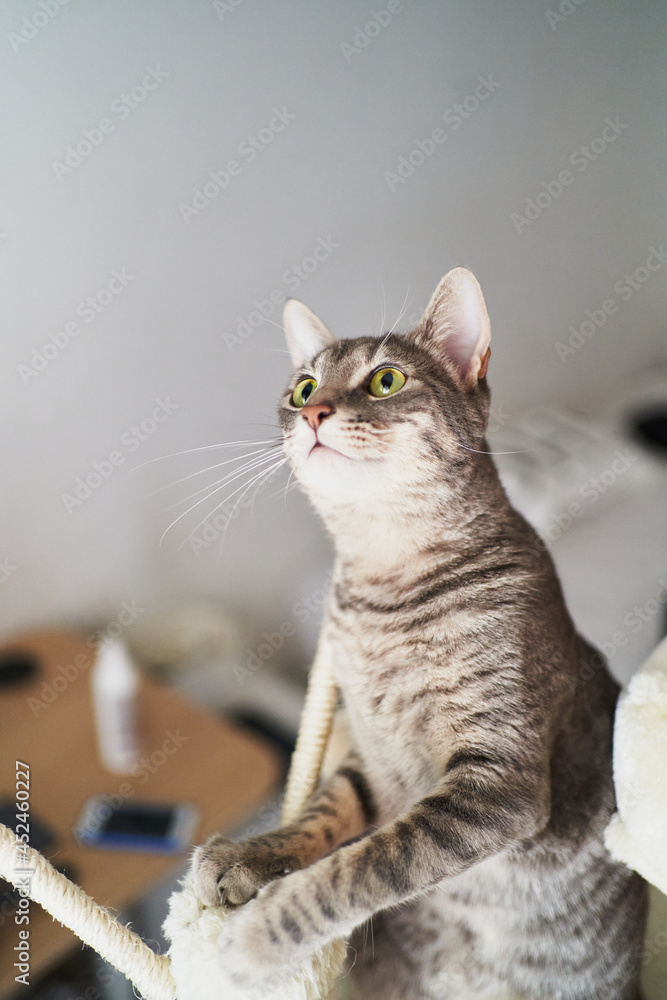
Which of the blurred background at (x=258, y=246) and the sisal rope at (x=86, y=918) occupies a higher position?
the blurred background at (x=258, y=246)

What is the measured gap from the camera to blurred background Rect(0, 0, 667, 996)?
148 cm

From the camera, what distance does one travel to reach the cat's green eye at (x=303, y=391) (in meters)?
0.86

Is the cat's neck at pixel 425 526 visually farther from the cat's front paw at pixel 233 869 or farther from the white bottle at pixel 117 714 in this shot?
the white bottle at pixel 117 714

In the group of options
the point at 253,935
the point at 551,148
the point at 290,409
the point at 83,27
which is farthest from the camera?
the point at 551,148

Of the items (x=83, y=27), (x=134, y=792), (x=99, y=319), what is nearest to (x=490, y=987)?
(x=134, y=792)

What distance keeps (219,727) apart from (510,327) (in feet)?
3.90

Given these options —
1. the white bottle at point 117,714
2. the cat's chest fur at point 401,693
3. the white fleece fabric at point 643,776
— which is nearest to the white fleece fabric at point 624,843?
the white fleece fabric at point 643,776

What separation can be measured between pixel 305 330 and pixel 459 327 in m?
0.24

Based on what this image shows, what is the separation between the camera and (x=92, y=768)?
4.83 feet

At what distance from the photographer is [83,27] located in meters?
1.33

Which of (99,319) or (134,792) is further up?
(99,319)

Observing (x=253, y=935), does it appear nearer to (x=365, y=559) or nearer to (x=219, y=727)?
(x=365, y=559)

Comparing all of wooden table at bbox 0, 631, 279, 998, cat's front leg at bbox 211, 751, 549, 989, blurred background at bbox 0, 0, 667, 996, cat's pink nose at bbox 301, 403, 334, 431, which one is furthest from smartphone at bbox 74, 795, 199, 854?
cat's pink nose at bbox 301, 403, 334, 431

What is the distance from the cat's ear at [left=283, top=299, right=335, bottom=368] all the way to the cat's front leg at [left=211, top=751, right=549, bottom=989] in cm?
57
